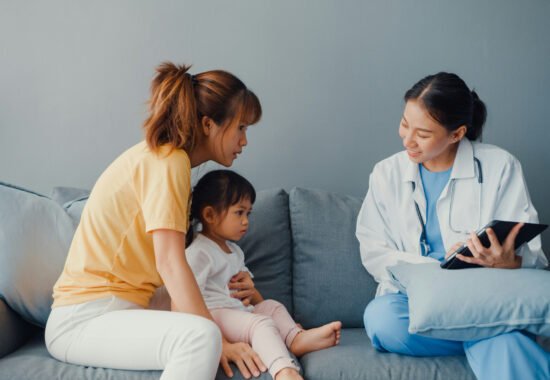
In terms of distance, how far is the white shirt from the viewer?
1925 millimetres

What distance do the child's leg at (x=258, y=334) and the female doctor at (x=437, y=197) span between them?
0.28 metres

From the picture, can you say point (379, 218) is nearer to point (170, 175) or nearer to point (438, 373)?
point (438, 373)

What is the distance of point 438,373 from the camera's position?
1.69m

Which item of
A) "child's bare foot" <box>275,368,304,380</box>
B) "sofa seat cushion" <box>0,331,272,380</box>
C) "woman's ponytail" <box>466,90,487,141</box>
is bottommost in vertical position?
"sofa seat cushion" <box>0,331,272,380</box>

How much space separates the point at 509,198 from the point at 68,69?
5.42ft

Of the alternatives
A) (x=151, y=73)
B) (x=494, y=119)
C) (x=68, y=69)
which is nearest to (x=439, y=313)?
(x=494, y=119)

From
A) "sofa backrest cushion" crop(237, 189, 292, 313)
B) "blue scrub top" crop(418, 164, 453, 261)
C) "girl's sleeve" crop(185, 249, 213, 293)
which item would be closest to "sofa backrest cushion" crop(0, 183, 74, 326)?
"girl's sleeve" crop(185, 249, 213, 293)

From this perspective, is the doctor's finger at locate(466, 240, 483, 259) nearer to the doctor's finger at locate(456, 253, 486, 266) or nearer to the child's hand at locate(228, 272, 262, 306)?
the doctor's finger at locate(456, 253, 486, 266)

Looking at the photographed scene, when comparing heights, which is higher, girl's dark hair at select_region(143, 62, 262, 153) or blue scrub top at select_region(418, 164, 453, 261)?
girl's dark hair at select_region(143, 62, 262, 153)

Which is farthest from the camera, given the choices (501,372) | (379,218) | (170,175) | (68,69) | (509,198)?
(68,69)

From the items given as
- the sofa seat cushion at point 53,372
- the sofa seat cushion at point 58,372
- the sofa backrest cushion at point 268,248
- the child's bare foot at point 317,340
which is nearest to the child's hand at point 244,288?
the sofa backrest cushion at point 268,248

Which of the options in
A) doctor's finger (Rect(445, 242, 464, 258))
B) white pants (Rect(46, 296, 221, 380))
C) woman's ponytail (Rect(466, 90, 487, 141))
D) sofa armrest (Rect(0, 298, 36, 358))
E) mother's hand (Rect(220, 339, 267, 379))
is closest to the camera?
white pants (Rect(46, 296, 221, 380))

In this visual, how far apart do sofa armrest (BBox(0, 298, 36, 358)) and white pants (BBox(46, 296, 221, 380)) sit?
0.16 metres

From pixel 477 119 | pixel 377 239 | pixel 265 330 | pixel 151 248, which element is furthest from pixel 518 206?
pixel 151 248
